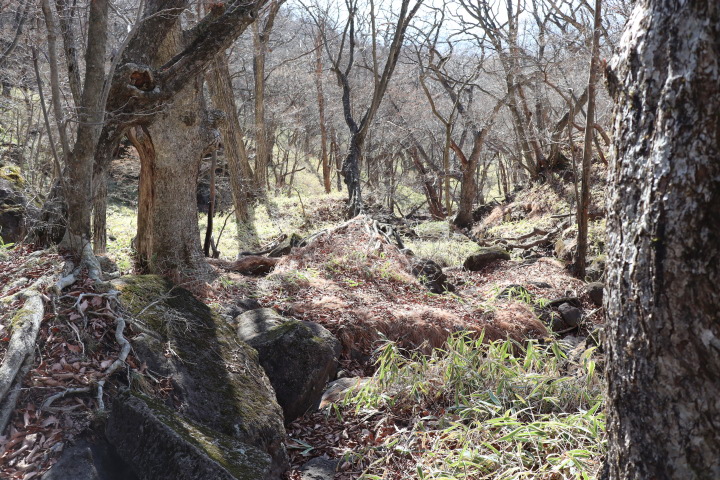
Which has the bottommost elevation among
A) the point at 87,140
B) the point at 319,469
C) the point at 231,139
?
the point at 319,469

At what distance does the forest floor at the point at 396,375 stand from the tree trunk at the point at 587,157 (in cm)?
73

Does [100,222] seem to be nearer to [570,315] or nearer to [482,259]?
[570,315]

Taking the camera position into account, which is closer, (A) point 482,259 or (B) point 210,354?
(B) point 210,354

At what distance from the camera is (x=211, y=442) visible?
250 centimetres

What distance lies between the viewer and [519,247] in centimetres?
1070

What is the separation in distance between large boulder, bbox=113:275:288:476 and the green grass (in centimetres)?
66

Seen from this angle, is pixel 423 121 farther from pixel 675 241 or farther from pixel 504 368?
pixel 675 241

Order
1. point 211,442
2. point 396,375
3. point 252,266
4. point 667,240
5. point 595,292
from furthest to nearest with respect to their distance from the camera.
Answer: point 252,266 < point 595,292 < point 396,375 < point 211,442 < point 667,240

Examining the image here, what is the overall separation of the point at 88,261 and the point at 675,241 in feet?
12.2

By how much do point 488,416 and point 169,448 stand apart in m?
2.00

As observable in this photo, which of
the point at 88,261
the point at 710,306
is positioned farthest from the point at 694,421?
the point at 88,261

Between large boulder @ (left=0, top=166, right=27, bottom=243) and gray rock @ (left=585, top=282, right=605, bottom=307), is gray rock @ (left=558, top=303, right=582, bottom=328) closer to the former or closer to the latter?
gray rock @ (left=585, top=282, right=605, bottom=307)

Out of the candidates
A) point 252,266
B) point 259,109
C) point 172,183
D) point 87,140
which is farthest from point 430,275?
point 259,109

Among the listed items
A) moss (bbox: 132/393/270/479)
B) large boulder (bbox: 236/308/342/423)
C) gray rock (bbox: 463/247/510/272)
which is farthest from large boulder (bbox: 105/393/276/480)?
gray rock (bbox: 463/247/510/272)
